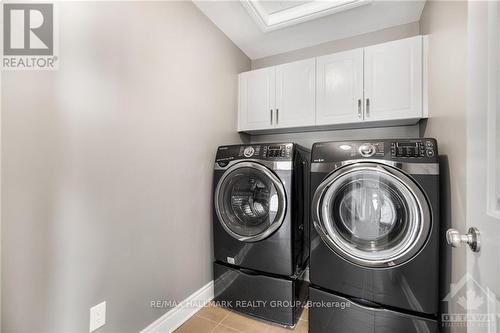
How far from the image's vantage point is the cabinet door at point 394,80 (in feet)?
5.47

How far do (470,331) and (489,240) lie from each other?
34cm

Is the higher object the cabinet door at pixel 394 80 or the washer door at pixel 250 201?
the cabinet door at pixel 394 80

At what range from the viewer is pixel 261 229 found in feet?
5.45

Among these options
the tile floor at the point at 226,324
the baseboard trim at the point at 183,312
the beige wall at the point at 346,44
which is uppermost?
the beige wall at the point at 346,44

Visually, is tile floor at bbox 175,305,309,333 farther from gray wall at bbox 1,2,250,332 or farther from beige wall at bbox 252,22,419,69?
beige wall at bbox 252,22,419,69

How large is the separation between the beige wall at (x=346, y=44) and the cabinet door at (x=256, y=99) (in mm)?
398

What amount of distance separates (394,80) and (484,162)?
1.41 m

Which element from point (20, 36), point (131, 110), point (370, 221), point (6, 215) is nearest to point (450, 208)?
point (370, 221)

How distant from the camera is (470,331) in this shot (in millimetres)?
677

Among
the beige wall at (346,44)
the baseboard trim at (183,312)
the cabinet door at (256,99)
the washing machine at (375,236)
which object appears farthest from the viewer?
the cabinet door at (256,99)

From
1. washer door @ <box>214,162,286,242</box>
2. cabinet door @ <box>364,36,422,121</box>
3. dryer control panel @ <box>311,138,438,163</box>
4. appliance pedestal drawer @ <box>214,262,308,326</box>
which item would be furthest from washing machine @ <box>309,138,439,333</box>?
cabinet door @ <box>364,36,422,121</box>

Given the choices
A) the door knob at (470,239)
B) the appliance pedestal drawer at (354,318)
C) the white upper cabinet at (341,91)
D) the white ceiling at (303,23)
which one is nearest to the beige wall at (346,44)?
the white ceiling at (303,23)

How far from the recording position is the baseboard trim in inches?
57.2

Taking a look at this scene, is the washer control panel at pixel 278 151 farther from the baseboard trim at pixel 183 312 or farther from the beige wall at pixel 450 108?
the baseboard trim at pixel 183 312
